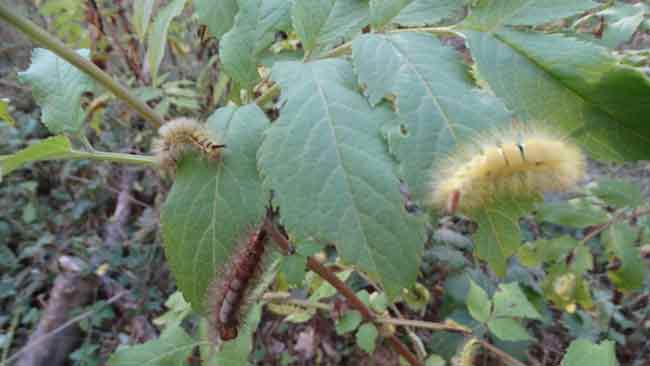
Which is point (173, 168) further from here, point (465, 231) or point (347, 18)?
point (465, 231)

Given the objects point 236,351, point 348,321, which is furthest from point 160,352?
point 348,321

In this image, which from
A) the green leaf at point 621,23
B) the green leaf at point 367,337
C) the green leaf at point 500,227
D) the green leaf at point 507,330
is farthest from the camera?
the green leaf at point 507,330

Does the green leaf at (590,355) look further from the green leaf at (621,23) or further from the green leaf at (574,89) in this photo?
the green leaf at (621,23)

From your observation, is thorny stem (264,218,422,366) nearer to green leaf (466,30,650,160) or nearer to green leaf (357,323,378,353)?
green leaf (357,323,378,353)

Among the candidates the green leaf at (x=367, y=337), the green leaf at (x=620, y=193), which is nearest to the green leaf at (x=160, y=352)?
the green leaf at (x=367, y=337)

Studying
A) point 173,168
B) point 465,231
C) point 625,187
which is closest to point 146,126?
point 465,231

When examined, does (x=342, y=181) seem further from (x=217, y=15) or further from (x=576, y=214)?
(x=576, y=214)

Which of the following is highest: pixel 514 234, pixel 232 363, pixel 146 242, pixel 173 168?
pixel 173 168
